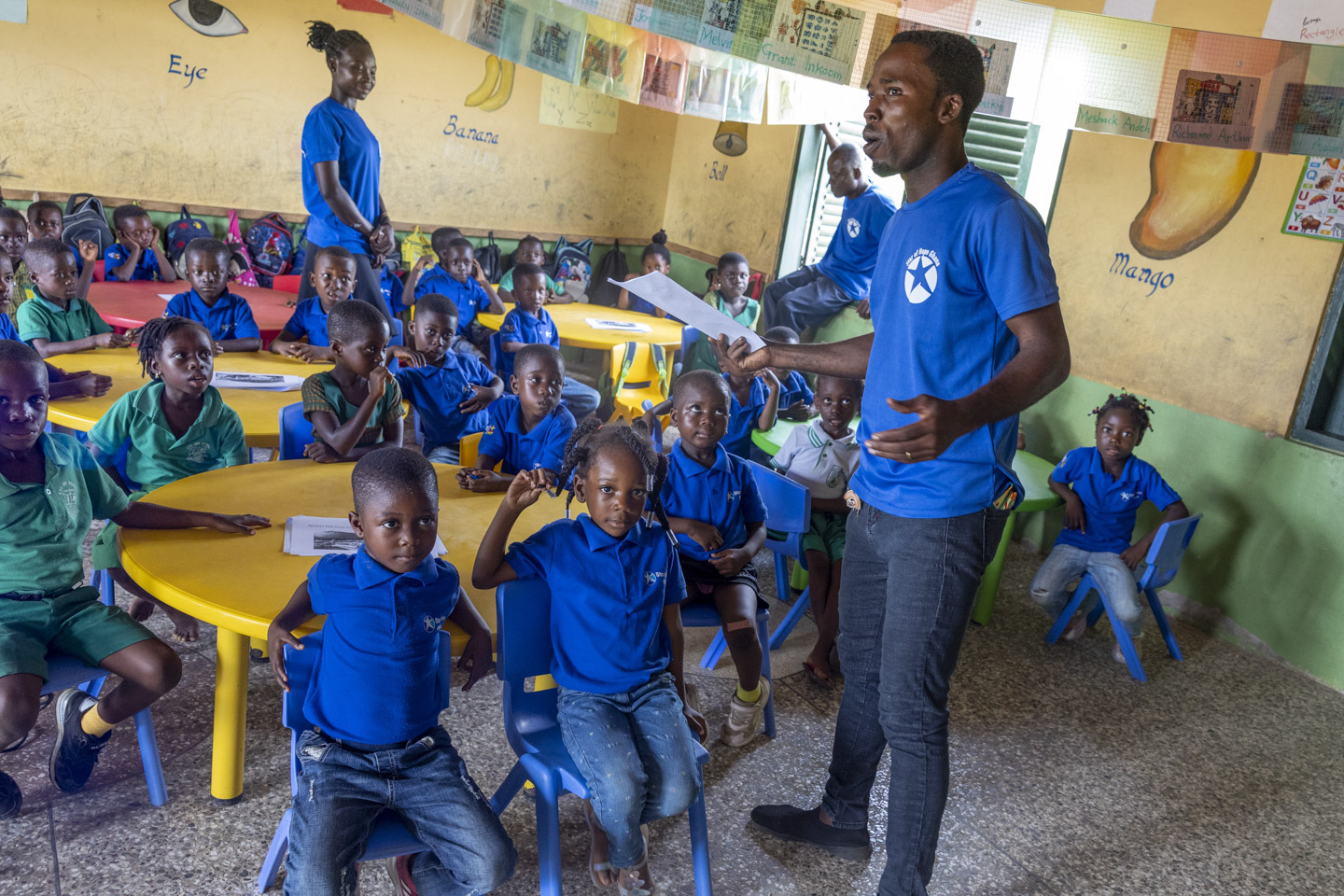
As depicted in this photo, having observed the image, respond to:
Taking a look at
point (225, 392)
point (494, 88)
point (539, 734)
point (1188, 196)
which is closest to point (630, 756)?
point (539, 734)

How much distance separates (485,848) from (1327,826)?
8.75ft

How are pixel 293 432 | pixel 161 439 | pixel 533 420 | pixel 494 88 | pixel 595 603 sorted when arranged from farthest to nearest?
1. pixel 494 88
2. pixel 533 420
3. pixel 293 432
4. pixel 161 439
5. pixel 595 603

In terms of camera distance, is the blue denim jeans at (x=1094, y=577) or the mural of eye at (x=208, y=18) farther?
the mural of eye at (x=208, y=18)

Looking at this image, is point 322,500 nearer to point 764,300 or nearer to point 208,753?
point 208,753

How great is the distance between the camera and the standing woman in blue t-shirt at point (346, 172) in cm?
409

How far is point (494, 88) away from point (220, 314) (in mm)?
4358

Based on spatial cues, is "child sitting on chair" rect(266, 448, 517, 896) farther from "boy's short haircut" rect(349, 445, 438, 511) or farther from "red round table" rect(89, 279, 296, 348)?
"red round table" rect(89, 279, 296, 348)

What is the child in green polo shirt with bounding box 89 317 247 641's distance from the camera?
9.00ft

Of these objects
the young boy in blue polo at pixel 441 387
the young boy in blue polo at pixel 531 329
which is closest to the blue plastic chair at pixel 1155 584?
the young boy in blue polo at pixel 531 329

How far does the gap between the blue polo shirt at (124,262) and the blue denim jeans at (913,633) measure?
5101 mm

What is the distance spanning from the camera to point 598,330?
5488 millimetres

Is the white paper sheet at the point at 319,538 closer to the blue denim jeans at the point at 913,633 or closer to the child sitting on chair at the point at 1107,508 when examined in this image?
the blue denim jeans at the point at 913,633

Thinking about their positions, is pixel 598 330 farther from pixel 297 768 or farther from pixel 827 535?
pixel 297 768

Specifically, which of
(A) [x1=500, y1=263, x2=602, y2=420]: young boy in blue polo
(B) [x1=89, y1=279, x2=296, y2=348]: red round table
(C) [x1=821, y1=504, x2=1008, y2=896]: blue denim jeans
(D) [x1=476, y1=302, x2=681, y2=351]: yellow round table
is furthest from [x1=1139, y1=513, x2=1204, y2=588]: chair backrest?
(B) [x1=89, y1=279, x2=296, y2=348]: red round table
